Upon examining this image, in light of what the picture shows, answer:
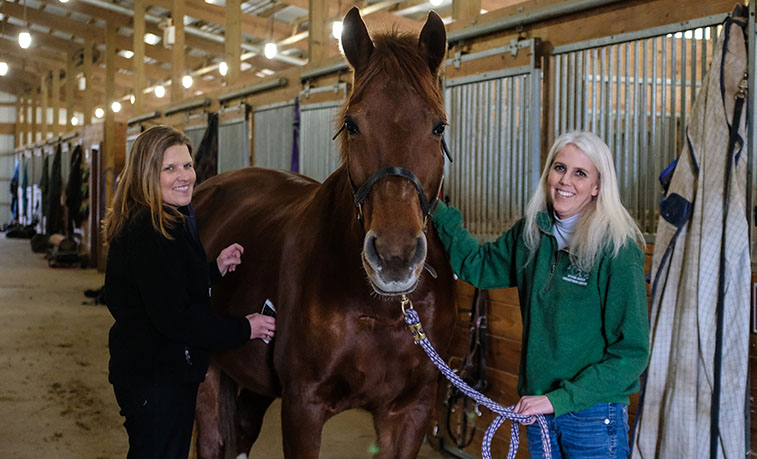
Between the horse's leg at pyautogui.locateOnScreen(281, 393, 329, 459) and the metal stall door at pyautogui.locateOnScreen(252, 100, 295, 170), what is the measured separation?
289 cm

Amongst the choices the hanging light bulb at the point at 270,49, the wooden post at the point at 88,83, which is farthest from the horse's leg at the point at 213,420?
the wooden post at the point at 88,83

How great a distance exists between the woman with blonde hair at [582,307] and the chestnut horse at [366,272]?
0.28 m

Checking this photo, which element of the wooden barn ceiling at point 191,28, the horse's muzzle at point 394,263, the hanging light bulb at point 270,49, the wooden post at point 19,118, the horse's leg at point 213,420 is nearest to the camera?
the horse's muzzle at point 394,263

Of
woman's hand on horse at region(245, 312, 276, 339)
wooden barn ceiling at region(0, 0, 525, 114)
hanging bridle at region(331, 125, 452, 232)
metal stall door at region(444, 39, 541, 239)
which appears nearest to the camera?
hanging bridle at region(331, 125, 452, 232)

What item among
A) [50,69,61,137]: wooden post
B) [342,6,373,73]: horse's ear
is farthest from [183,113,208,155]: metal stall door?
[50,69,61,137]: wooden post

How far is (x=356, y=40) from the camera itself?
5.74 feet

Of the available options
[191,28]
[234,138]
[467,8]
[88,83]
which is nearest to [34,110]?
[88,83]

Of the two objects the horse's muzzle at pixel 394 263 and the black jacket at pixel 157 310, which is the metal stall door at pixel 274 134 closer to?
the black jacket at pixel 157 310

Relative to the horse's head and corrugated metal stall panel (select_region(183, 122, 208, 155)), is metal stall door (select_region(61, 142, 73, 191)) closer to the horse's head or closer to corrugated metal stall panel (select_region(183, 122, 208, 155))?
corrugated metal stall panel (select_region(183, 122, 208, 155))

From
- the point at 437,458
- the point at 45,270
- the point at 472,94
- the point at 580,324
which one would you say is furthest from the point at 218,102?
the point at 45,270

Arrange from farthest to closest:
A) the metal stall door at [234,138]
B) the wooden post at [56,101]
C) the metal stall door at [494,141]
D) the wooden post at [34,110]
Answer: the wooden post at [34,110] < the wooden post at [56,101] < the metal stall door at [234,138] < the metal stall door at [494,141]

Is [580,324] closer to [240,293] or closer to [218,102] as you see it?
[240,293]

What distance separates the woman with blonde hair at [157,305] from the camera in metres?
1.63

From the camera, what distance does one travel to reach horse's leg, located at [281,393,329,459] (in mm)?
1835
